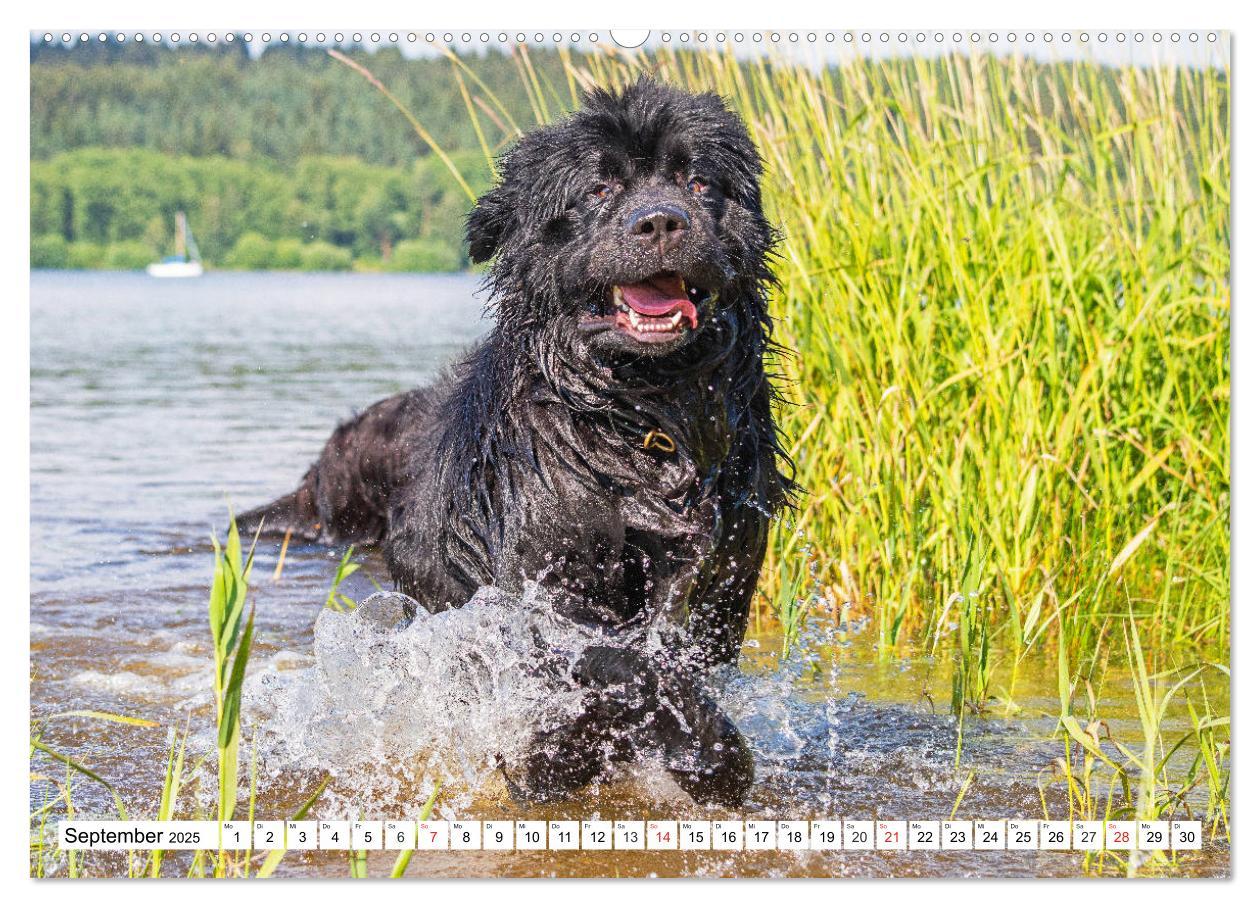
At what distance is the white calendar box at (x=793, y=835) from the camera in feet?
11.7

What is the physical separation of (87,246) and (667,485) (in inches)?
108

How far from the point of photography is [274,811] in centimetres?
398

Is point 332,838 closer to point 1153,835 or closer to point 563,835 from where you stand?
point 563,835

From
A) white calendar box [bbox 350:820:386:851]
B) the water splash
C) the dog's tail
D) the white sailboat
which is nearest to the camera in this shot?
white calendar box [bbox 350:820:386:851]

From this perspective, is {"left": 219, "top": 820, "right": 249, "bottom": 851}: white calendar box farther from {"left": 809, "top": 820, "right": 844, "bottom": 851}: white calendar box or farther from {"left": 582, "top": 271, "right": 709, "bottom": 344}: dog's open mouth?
{"left": 582, "top": 271, "right": 709, "bottom": 344}: dog's open mouth

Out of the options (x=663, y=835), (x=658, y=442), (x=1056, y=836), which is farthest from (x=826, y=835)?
(x=658, y=442)

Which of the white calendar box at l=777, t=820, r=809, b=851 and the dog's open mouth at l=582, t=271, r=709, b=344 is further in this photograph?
the dog's open mouth at l=582, t=271, r=709, b=344

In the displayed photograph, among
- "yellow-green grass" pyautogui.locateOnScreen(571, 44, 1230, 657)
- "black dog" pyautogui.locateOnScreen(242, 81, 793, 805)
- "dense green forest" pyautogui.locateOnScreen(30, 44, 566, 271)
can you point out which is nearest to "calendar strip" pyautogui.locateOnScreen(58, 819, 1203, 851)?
"black dog" pyautogui.locateOnScreen(242, 81, 793, 805)

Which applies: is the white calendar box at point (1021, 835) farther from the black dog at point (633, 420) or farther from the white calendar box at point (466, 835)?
the white calendar box at point (466, 835)

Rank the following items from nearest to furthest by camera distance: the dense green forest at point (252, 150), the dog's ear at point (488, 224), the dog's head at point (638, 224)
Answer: the dog's head at point (638, 224)
the dog's ear at point (488, 224)
the dense green forest at point (252, 150)

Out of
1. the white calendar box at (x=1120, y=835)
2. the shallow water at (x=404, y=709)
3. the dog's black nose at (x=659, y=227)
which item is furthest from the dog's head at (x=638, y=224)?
the white calendar box at (x=1120, y=835)

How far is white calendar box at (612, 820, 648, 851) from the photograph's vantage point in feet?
11.6

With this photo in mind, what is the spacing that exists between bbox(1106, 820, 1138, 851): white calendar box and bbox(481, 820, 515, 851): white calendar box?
1443mm

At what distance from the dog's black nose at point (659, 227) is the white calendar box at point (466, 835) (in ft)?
4.88
